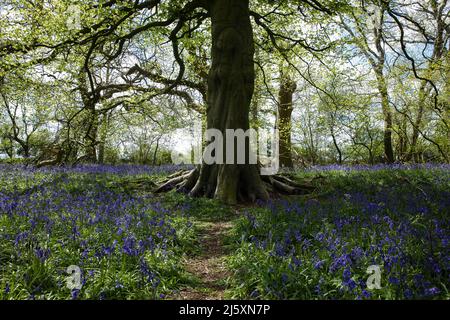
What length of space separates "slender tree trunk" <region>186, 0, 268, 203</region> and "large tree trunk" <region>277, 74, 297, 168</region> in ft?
27.0

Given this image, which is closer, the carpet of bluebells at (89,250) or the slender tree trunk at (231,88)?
the carpet of bluebells at (89,250)

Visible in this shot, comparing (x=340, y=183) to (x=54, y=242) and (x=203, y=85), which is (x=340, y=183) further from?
(x=203, y=85)

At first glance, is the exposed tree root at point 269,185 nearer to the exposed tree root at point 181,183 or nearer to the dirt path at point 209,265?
the exposed tree root at point 181,183

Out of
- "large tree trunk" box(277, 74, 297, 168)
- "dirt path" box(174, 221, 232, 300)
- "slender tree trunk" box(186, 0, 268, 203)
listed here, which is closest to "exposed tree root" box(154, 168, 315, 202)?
"slender tree trunk" box(186, 0, 268, 203)

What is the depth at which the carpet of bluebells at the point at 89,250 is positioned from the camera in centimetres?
357

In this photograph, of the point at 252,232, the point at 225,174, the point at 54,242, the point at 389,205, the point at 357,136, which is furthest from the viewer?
the point at 357,136

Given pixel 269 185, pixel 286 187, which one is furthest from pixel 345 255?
pixel 269 185

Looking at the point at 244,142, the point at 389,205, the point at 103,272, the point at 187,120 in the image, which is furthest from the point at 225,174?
the point at 187,120

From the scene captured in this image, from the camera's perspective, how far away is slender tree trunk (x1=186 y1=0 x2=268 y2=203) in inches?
373

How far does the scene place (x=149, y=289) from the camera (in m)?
3.83

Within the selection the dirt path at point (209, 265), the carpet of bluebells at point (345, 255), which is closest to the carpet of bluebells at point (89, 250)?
the dirt path at point (209, 265)

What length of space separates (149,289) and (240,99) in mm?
6732

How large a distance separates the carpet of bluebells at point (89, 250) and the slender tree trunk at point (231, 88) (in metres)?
2.68

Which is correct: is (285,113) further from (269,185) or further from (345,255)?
(345,255)
